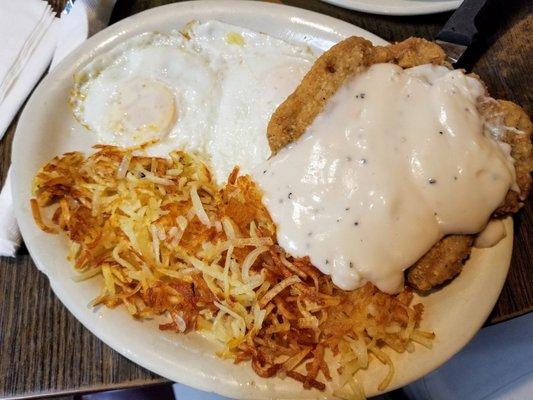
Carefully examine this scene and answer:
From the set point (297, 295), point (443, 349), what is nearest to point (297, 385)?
point (297, 295)

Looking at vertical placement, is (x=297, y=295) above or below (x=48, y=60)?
above

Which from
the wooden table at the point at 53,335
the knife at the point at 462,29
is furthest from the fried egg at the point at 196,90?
the knife at the point at 462,29

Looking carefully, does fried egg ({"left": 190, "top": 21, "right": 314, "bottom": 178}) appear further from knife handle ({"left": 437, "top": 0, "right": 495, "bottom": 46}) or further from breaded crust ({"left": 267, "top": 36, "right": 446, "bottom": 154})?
knife handle ({"left": 437, "top": 0, "right": 495, "bottom": 46})

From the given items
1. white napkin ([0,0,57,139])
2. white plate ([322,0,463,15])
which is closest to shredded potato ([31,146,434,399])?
white napkin ([0,0,57,139])

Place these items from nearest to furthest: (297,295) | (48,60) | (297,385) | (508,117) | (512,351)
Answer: (297,385) → (297,295) → (508,117) → (512,351) → (48,60)

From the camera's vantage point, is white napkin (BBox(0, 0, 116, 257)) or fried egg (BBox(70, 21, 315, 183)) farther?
white napkin (BBox(0, 0, 116, 257))

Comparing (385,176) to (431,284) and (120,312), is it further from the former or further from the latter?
(120,312)

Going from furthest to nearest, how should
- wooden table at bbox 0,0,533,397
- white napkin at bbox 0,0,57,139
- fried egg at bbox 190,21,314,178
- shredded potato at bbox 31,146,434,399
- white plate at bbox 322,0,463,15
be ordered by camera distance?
white plate at bbox 322,0,463,15 → white napkin at bbox 0,0,57,139 → fried egg at bbox 190,21,314,178 → wooden table at bbox 0,0,533,397 → shredded potato at bbox 31,146,434,399
